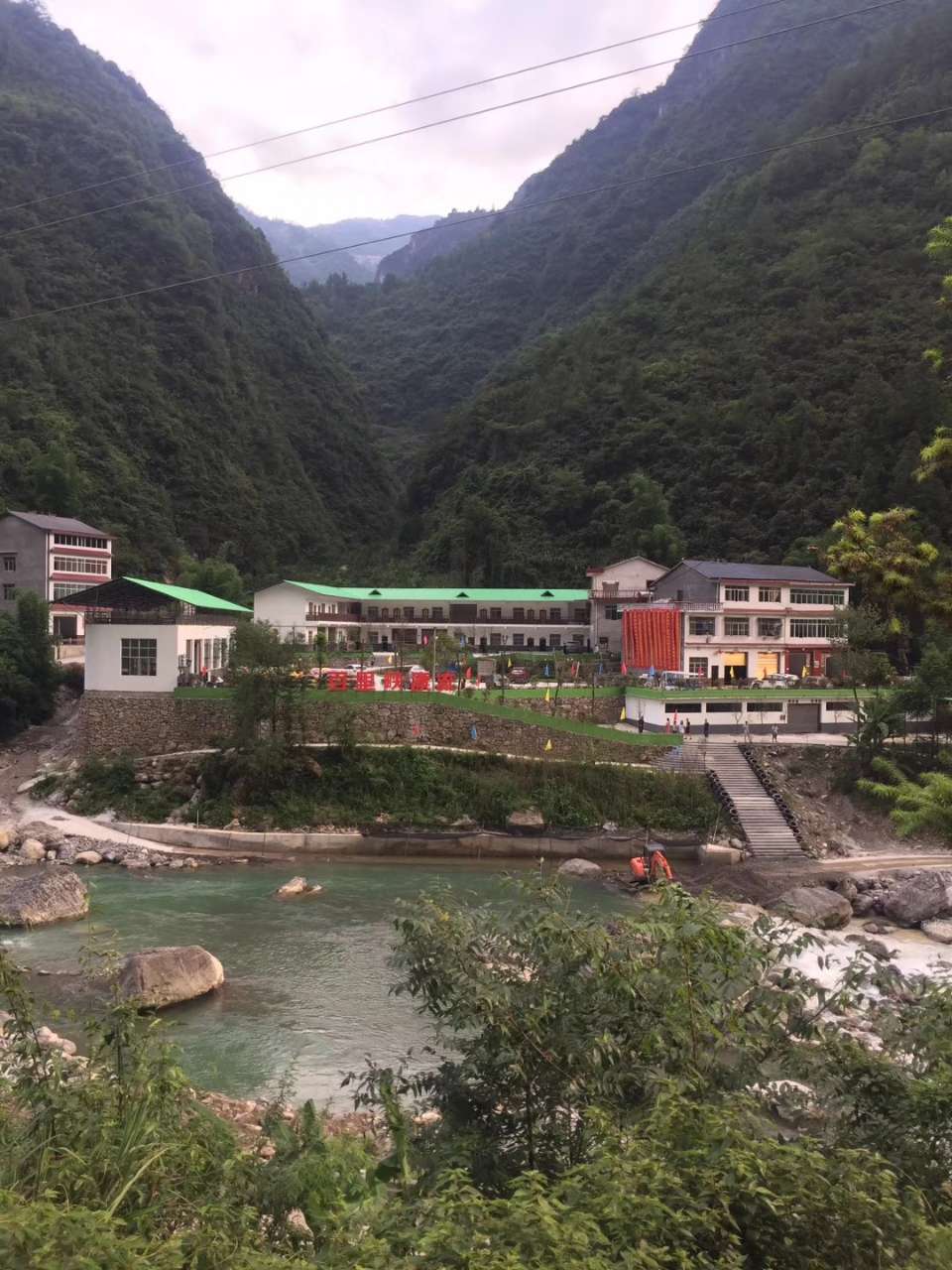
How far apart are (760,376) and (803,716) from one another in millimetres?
30002

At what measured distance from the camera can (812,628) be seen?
3120cm

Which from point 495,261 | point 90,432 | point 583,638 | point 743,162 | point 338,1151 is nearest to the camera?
point 338,1151

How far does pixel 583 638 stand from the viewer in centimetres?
3944

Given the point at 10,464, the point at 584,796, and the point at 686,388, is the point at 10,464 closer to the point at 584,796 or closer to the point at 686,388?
the point at 584,796

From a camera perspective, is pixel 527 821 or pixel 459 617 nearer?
pixel 527 821

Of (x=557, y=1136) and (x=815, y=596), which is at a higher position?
(x=815, y=596)

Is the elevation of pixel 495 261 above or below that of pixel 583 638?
above

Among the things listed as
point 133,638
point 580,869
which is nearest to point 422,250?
point 133,638

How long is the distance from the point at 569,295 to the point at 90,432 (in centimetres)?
5800

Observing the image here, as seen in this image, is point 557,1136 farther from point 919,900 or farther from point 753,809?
point 753,809

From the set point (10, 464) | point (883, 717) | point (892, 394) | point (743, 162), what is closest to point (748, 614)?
point (883, 717)

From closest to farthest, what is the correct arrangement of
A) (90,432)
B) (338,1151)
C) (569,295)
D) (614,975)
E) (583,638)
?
(614,975)
(338,1151)
(583,638)
(90,432)
(569,295)

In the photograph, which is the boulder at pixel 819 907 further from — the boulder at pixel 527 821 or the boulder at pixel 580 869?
the boulder at pixel 527 821

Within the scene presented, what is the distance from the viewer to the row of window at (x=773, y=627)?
98.2 feet
